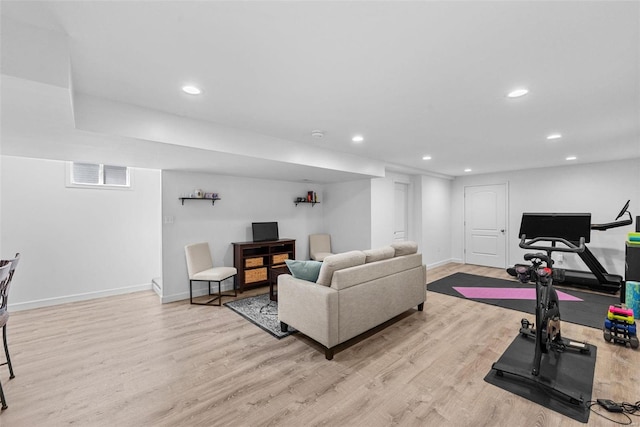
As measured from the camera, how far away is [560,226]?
402cm

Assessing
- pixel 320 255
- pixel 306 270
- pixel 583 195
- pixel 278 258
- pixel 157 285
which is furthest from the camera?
pixel 320 255

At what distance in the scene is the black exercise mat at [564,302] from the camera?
3562mm

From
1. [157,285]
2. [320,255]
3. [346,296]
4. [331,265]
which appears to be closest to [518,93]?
[331,265]

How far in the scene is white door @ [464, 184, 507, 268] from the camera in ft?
21.5

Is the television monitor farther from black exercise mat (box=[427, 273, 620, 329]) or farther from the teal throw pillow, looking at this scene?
the teal throw pillow

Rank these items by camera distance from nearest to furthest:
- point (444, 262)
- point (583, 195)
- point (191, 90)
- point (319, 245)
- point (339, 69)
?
point (339, 69) < point (191, 90) < point (583, 195) < point (319, 245) < point (444, 262)

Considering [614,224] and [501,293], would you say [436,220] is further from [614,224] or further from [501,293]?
[614,224]

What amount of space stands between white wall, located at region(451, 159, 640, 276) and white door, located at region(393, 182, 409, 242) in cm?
211

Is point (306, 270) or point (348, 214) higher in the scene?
point (348, 214)

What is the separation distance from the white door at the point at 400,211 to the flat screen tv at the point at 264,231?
9.27ft

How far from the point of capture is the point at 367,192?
5.56 m

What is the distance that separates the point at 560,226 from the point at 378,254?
3.02 meters

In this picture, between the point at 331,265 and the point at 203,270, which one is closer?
the point at 331,265

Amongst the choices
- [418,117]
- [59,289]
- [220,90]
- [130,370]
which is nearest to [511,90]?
[418,117]
